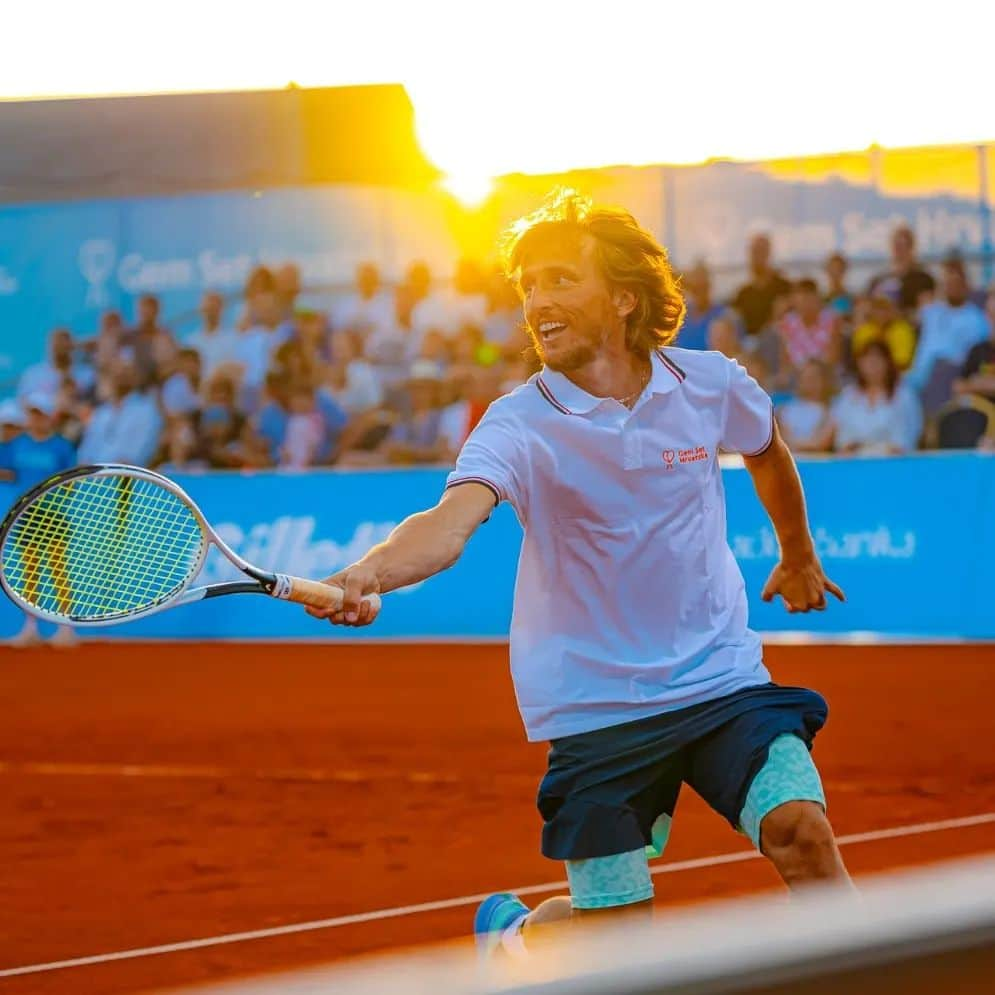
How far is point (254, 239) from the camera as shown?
17.3 m

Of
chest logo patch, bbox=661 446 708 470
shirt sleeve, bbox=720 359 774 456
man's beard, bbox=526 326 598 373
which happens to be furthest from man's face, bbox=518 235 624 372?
shirt sleeve, bbox=720 359 774 456

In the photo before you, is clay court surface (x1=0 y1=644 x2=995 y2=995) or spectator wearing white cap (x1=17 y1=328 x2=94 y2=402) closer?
clay court surface (x1=0 y1=644 x2=995 y2=995)

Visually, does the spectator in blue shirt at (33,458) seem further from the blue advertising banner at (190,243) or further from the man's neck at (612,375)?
the man's neck at (612,375)

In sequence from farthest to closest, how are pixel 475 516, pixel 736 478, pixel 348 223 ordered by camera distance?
1. pixel 348 223
2. pixel 736 478
3. pixel 475 516

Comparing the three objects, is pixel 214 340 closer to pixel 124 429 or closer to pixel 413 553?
pixel 124 429

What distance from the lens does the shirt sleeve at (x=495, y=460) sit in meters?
3.86

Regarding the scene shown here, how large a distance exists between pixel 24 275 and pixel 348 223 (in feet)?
11.0

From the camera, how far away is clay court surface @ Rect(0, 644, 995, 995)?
611 cm

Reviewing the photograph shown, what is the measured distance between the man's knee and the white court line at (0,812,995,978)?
8.17 ft

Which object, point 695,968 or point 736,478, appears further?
point 736,478

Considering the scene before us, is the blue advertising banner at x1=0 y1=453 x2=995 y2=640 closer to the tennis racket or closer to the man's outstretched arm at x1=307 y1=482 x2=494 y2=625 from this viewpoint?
the tennis racket

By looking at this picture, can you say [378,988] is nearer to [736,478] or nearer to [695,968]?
[695,968]

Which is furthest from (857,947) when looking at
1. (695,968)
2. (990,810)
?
(990,810)

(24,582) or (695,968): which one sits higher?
(695,968)
